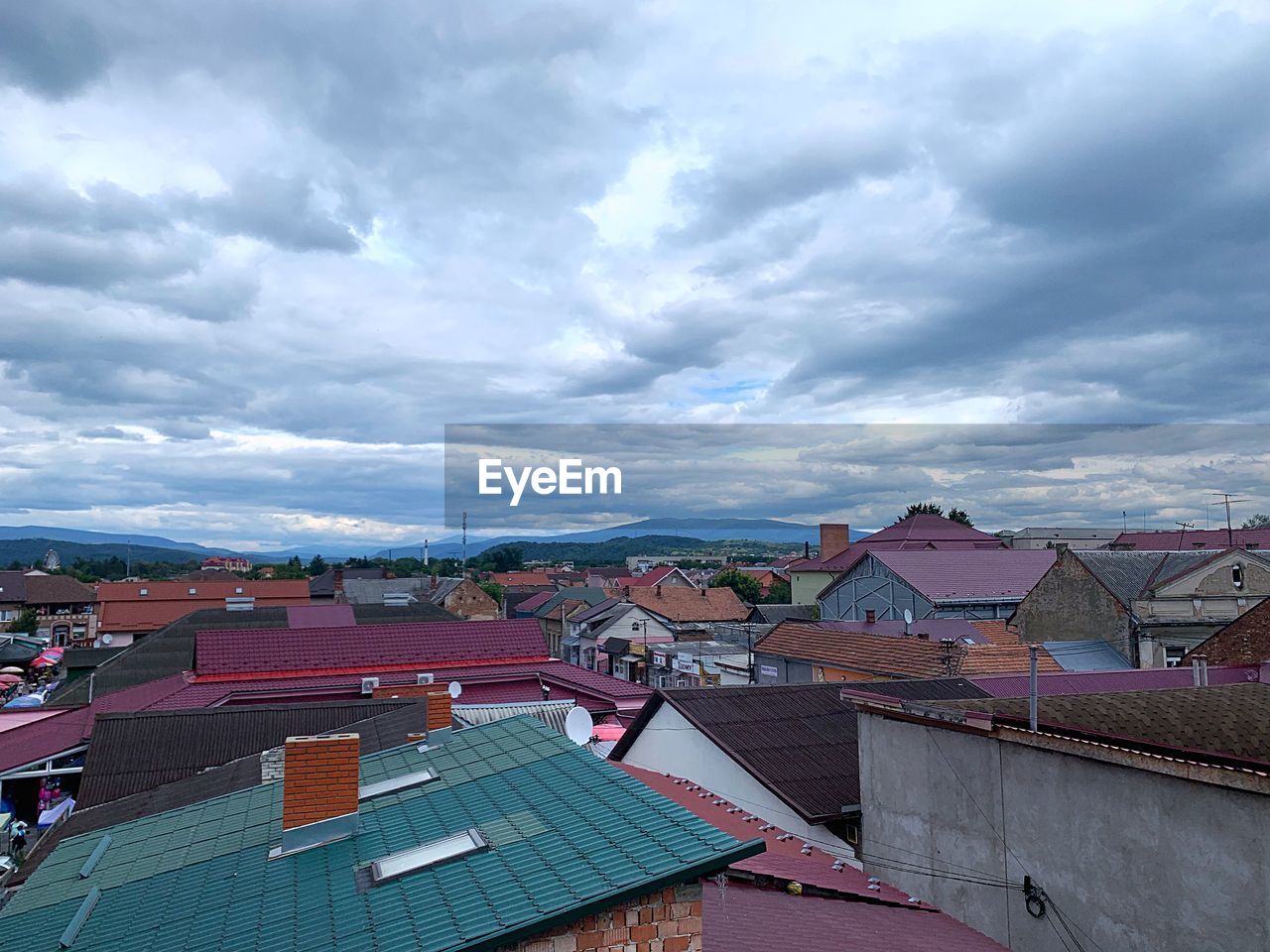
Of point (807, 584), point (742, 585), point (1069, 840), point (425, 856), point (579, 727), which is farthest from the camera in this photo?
point (742, 585)

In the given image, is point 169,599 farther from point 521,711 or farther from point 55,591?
point 521,711

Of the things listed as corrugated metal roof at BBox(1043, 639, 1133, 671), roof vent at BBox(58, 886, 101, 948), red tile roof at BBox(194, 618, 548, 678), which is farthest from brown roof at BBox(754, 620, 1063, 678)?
roof vent at BBox(58, 886, 101, 948)

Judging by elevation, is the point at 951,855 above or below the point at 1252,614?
below

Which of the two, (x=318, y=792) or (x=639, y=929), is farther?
(x=318, y=792)

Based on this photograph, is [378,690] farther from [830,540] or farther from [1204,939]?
[830,540]

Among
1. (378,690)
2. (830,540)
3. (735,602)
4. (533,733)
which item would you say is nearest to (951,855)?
(533,733)

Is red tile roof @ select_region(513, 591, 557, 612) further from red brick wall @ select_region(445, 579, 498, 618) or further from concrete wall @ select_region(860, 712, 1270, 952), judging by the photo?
concrete wall @ select_region(860, 712, 1270, 952)

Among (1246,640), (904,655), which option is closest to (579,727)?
(904,655)
